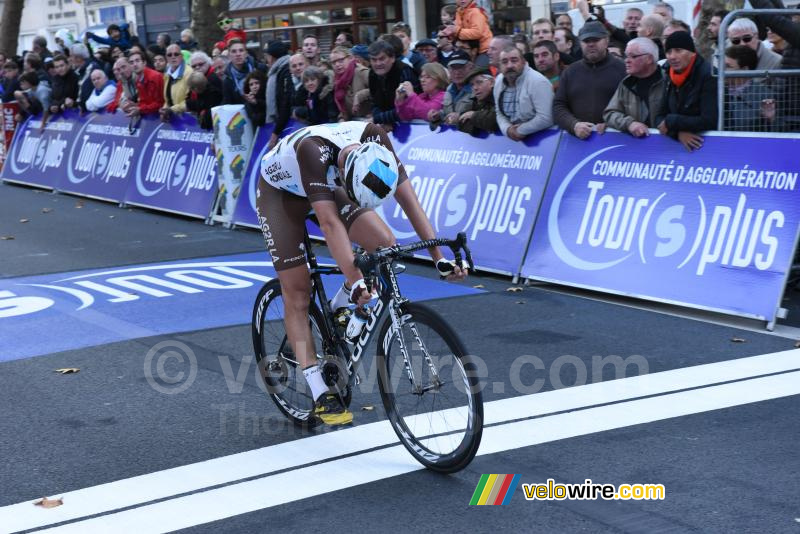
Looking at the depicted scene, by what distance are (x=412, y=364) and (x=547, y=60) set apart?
21.3 ft

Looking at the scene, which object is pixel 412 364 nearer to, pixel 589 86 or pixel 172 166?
pixel 589 86

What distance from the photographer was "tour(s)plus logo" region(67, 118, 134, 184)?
17.3 meters

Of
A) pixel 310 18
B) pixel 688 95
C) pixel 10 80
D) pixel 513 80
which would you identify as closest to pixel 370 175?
pixel 688 95

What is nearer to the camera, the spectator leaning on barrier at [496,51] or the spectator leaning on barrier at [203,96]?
the spectator leaning on barrier at [496,51]

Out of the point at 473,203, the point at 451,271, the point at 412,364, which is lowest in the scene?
the point at 473,203

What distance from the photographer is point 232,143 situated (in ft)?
47.3

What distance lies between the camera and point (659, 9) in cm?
1144

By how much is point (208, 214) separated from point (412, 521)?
1074cm

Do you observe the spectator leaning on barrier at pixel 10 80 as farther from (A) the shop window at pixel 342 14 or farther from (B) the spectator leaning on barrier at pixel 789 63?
(B) the spectator leaning on barrier at pixel 789 63

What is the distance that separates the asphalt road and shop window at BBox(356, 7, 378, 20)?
23.4 meters

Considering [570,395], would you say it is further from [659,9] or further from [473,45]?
[473,45]

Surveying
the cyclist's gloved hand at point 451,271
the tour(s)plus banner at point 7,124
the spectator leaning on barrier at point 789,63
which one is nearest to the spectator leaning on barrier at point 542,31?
the spectator leaning on barrier at point 789,63

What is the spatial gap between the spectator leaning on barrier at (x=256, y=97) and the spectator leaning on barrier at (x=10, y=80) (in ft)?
33.2

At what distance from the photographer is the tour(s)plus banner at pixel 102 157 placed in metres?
17.2
